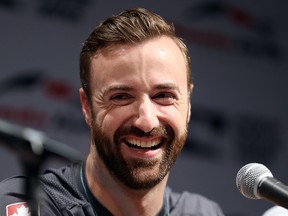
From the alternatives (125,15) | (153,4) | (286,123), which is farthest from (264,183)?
(286,123)

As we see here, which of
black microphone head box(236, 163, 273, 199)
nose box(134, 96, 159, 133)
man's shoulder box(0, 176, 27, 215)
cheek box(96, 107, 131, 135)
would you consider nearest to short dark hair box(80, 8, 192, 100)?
cheek box(96, 107, 131, 135)

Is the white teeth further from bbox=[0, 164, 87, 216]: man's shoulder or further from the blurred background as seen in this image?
the blurred background

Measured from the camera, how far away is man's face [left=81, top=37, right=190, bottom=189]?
1919 millimetres

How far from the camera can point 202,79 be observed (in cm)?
390

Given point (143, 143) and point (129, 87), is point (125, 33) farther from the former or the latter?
point (143, 143)

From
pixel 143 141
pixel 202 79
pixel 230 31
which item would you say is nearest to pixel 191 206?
pixel 143 141

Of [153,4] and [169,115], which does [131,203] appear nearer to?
[169,115]

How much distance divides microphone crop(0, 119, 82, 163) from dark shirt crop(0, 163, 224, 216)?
822 mm

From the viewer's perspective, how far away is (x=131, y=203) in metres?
2.04

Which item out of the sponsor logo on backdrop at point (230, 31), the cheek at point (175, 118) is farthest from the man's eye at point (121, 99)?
the sponsor logo on backdrop at point (230, 31)

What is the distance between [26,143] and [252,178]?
0.67 metres

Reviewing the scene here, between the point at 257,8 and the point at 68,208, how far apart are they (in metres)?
2.55

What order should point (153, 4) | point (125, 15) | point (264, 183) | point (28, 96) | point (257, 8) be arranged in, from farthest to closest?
point (257, 8)
point (153, 4)
point (28, 96)
point (125, 15)
point (264, 183)

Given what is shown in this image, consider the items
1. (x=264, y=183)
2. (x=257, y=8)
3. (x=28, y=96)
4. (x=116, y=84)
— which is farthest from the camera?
(x=257, y=8)
